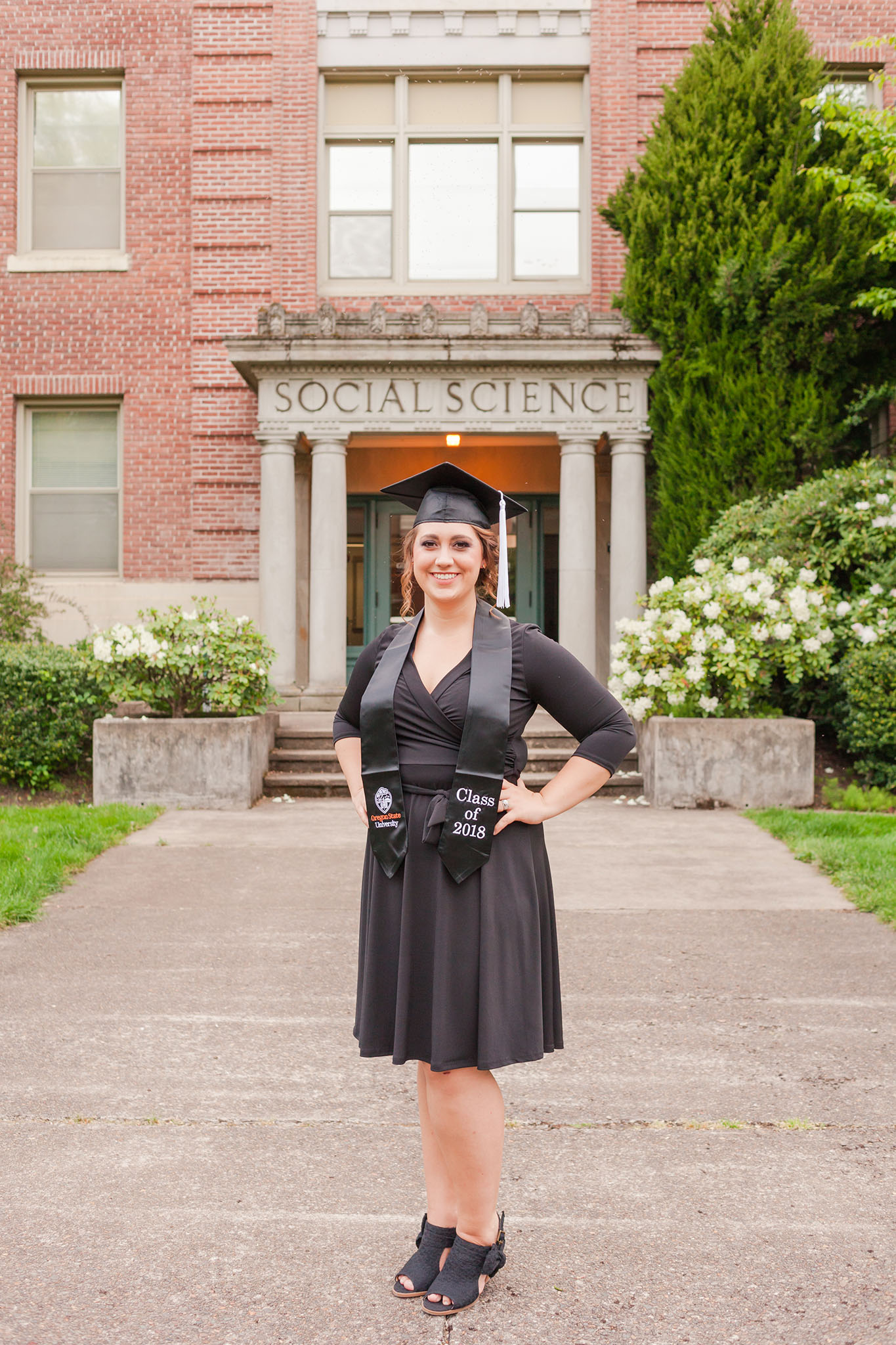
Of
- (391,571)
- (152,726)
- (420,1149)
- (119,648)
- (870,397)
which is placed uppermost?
(870,397)

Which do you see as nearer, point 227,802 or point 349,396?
point 227,802

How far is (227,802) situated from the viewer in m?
9.96

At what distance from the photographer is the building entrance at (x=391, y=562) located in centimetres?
1602

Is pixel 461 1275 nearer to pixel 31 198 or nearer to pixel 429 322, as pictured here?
pixel 429 322

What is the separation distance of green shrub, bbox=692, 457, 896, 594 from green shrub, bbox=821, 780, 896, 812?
1.90 m

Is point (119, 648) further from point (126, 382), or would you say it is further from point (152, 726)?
point (126, 382)

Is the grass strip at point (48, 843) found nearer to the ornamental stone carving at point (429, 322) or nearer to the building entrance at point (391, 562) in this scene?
the ornamental stone carving at point (429, 322)

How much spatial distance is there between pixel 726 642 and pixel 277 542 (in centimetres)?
556

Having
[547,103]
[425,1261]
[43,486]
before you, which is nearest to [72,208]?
[43,486]

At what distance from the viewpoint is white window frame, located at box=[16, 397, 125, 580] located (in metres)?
15.2

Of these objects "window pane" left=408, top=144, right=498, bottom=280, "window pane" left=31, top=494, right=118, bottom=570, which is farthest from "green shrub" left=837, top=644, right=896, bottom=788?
"window pane" left=31, top=494, right=118, bottom=570

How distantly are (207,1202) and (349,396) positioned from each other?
439 inches

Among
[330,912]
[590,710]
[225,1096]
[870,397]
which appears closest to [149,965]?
[330,912]

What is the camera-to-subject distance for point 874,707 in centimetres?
991
